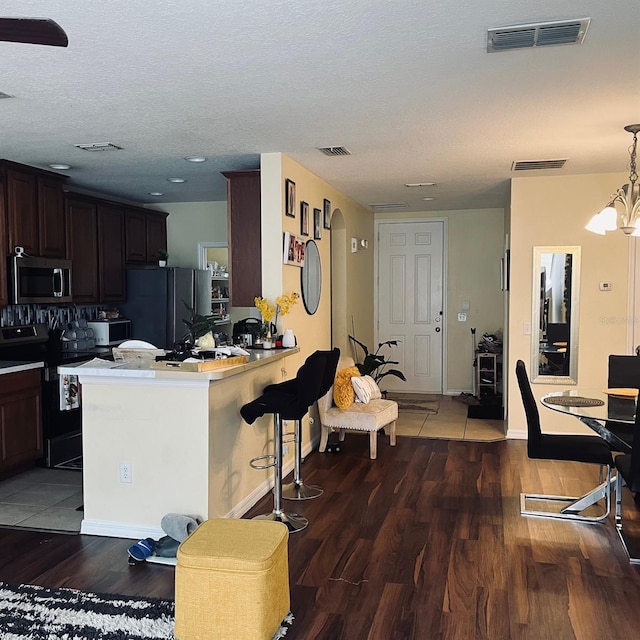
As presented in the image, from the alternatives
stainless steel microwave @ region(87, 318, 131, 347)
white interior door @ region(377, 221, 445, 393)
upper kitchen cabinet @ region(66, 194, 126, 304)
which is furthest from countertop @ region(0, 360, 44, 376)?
white interior door @ region(377, 221, 445, 393)

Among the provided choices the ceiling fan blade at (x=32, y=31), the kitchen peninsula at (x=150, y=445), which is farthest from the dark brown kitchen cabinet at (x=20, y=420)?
the ceiling fan blade at (x=32, y=31)

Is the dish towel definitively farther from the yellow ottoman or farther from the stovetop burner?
the yellow ottoman

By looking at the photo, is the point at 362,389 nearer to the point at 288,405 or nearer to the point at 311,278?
the point at 311,278

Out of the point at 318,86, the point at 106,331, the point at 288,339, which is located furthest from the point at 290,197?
the point at 106,331

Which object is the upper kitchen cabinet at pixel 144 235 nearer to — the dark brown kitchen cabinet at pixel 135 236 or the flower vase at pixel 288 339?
the dark brown kitchen cabinet at pixel 135 236

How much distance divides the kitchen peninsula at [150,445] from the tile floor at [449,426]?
9.71ft

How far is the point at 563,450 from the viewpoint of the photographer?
12.8ft

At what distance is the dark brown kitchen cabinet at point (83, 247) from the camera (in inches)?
236

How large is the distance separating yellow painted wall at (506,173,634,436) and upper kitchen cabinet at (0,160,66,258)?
4.12m

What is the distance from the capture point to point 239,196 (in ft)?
16.9

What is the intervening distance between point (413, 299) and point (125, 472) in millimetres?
5573

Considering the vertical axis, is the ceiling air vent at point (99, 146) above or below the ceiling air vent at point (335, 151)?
above

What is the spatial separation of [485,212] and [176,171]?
Answer: 170 inches

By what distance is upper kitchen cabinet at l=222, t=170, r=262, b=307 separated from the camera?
5.09m
